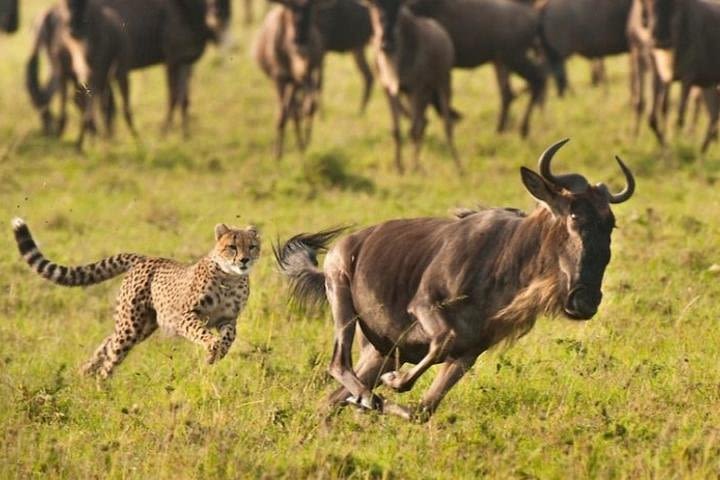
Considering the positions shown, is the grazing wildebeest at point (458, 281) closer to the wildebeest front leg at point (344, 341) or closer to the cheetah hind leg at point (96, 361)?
the wildebeest front leg at point (344, 341)

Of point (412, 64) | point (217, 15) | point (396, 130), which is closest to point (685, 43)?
point (412, 64)

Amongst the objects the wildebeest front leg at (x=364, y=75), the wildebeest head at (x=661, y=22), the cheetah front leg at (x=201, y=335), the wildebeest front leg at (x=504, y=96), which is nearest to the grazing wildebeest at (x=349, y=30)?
the wildebeest front leg at (x=364, y=75)

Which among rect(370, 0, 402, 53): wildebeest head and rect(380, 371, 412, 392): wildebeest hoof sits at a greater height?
rect(380, 371, 412, 392): wildebeest hoof

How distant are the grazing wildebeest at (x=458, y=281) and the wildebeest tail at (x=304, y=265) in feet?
0.07

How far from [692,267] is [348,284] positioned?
12.2 ft

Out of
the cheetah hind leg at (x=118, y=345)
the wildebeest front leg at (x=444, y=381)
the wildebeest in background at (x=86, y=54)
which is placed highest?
the wildebeest front leg at (x=444, y=381)

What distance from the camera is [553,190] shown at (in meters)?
7.04

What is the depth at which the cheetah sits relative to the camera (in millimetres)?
8695

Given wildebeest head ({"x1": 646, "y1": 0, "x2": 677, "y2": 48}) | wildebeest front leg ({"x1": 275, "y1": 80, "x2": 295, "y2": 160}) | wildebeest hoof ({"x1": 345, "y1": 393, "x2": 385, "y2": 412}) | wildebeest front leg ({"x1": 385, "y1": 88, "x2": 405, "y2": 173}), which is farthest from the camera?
wildebeest front leg ({"x1": 275, "y1": 80, "x2": 295, "y2": 160})

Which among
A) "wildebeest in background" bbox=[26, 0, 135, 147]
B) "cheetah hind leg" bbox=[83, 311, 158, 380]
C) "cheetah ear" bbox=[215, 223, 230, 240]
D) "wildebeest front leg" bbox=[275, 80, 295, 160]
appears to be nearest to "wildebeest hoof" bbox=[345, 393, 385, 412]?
"cheetah ear" bbox=[215, 223, 230, 240]

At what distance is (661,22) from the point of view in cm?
→ 1661

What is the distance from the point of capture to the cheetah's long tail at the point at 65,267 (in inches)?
357

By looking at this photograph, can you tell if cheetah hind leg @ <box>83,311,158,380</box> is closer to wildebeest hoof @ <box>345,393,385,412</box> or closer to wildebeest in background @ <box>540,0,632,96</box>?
wildebeest hoof @ <box>345,393,385,412</box>

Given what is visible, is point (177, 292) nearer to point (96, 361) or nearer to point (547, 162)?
point (96, 361)
